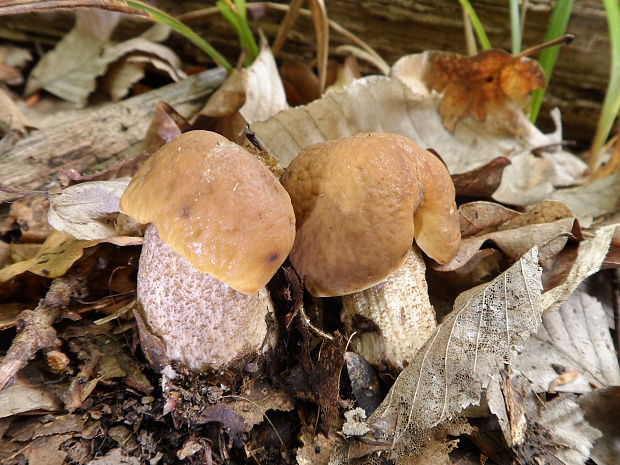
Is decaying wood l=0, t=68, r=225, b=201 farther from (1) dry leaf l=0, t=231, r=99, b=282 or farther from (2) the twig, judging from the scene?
(2) the twig

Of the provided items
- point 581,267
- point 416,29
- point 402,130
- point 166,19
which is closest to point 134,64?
point 166,19

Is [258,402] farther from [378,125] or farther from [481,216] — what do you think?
[378,125]

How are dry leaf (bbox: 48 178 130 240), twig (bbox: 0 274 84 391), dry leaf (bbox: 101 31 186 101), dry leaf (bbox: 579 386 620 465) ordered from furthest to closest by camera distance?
1. dry leaf (bbox: 101 31 186 101)
2. dry leaf (bbox: 48 178 130 240)
3. dry leaf (bbox: 579 386 620 465)
4. twig (bbox: 0 274 84 391)

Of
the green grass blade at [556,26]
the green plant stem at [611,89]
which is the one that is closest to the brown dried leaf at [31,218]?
the green grass blade at [556,26]

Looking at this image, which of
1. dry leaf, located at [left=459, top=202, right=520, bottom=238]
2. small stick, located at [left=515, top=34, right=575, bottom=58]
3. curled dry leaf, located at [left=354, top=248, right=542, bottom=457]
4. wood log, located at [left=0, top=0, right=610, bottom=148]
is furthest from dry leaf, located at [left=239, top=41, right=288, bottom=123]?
curled dry leaf, located at [left=354, top=248, right=542, bottom=457]

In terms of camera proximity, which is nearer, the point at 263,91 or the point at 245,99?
the point at 245,99

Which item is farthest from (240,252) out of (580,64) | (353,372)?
(580,64)

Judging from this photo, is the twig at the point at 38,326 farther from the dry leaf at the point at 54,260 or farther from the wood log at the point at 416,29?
the wood log at the point at 416,29

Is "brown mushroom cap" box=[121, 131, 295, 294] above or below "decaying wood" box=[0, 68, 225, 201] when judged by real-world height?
above
